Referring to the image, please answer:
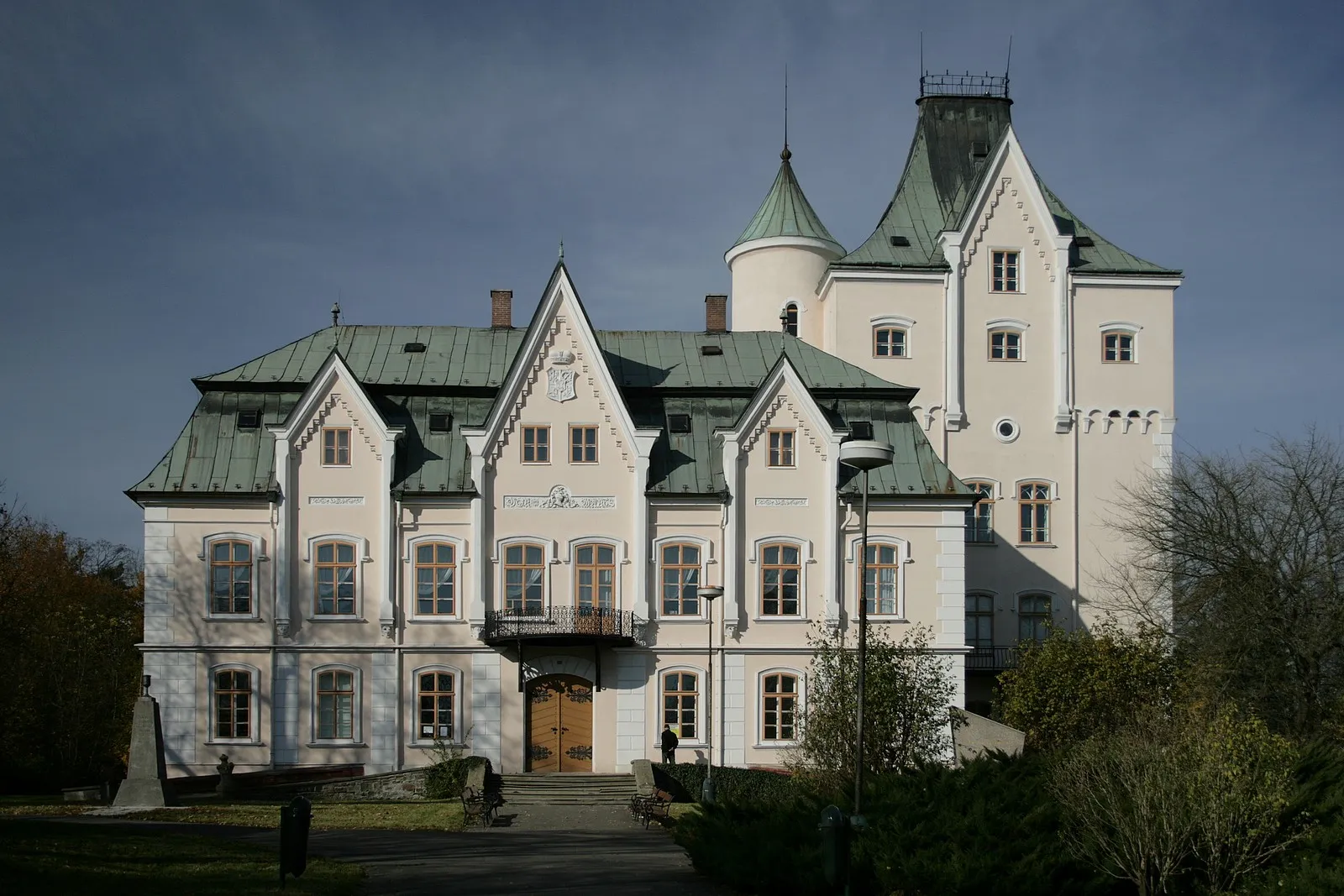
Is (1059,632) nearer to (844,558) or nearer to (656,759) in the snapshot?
(844,558)

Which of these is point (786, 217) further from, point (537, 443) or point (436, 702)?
point (436, 702)

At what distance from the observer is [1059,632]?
3828cm

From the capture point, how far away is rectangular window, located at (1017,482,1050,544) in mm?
45688

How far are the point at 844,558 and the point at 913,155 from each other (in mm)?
17207

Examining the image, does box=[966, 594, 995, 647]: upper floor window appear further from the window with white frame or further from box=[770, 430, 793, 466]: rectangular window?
the window with white frame

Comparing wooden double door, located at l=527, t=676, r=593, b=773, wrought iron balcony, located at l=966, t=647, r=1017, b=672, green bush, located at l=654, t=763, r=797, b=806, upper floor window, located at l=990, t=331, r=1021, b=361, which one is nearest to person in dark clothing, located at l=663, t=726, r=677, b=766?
green bush, located at l=654, t=763, r=797, b=806

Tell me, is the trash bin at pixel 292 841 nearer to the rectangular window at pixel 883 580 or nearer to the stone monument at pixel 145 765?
the stone monument at pixel 145 765

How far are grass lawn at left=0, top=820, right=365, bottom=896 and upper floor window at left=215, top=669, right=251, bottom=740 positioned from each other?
14.2m

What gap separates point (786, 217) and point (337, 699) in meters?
22.0

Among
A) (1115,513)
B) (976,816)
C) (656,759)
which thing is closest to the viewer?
(976,816)

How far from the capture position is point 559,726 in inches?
1563

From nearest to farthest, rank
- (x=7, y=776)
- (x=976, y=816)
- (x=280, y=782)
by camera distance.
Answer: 1. (x=976, y=816)
2. (x=280, y=782)
3. (x=7, y=776)

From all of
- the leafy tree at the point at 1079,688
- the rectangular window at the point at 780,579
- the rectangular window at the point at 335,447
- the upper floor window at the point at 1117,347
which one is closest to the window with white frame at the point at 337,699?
the rectangular window at the point at 335,447

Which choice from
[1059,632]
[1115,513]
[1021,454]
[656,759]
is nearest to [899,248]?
[1021,454]
